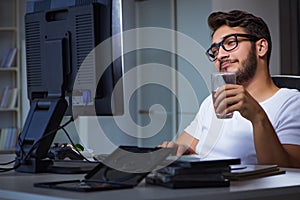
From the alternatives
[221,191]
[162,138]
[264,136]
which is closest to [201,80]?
[162,138]

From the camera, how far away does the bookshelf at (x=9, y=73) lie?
6.60 m

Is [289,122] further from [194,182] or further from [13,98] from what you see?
[13,98]

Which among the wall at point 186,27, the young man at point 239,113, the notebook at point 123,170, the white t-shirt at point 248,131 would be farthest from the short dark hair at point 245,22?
the wall at point 186,27

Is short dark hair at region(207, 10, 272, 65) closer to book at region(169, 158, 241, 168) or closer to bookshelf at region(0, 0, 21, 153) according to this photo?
book at region(169, 158, 241, 168)

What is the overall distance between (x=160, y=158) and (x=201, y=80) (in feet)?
12.1

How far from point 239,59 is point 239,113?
0.98 ft

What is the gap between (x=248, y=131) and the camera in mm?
2648

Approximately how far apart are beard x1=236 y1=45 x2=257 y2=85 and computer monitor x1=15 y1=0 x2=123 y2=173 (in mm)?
756

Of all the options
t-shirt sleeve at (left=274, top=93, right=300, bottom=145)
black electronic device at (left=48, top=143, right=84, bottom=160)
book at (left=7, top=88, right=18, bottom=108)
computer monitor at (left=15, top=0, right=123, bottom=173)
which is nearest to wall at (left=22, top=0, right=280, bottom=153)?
book at (left=7, top=88, right=18, bottom=108)

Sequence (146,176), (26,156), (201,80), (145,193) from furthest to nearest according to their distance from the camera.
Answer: (201,80)
(26,156)
(146,176)
(145,193)

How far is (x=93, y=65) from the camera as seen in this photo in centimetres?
210

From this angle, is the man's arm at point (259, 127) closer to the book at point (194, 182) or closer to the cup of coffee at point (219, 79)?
the cup of coffee at point (219, 79)

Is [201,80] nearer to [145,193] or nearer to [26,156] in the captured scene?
[26,156]

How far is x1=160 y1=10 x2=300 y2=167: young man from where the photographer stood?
2486 mm
